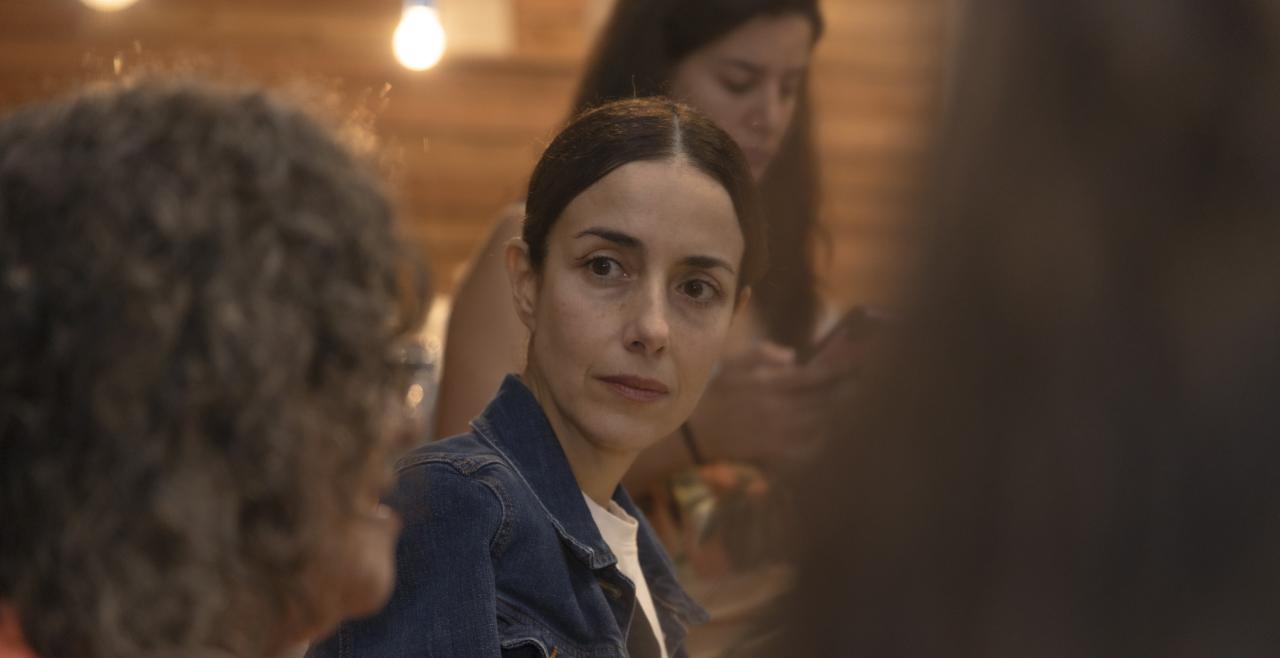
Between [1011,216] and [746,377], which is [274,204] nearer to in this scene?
[1011,216]

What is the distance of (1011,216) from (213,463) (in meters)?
0.34

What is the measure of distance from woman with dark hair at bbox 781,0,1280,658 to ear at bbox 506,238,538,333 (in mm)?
624

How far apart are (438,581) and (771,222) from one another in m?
0.48

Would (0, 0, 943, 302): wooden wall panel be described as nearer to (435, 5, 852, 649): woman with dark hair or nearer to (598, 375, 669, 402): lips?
(435, 5, 852, 649): woman with dark hair

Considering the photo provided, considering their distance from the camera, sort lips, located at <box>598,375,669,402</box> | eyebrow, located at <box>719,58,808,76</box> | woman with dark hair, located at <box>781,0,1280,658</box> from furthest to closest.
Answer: eyebrow, located at <box>719,58,808,76</box>
lips, located at <box>598,375,669,402</box>
woman with dark hair, located at <box>781,0,1280,658</box>

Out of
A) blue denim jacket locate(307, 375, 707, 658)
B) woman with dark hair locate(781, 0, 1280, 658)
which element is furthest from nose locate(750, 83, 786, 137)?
woman with dark hair locate(781, 0, 1280, 658)

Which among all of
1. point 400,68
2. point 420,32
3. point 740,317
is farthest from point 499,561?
point 400,68

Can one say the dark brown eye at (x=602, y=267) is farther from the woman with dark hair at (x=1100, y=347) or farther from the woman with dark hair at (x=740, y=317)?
the woman with dark hair at (x=1100, y=347)

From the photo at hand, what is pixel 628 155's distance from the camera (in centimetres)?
102

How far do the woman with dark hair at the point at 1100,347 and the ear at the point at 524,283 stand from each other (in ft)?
2.05

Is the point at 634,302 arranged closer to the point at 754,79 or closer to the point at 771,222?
the point at 771,222

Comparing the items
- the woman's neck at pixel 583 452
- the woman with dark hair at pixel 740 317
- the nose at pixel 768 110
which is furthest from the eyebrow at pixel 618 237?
the nose at pixel 768 110

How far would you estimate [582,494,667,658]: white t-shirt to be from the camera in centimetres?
104

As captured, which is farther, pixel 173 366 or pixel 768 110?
pixel 768 110
